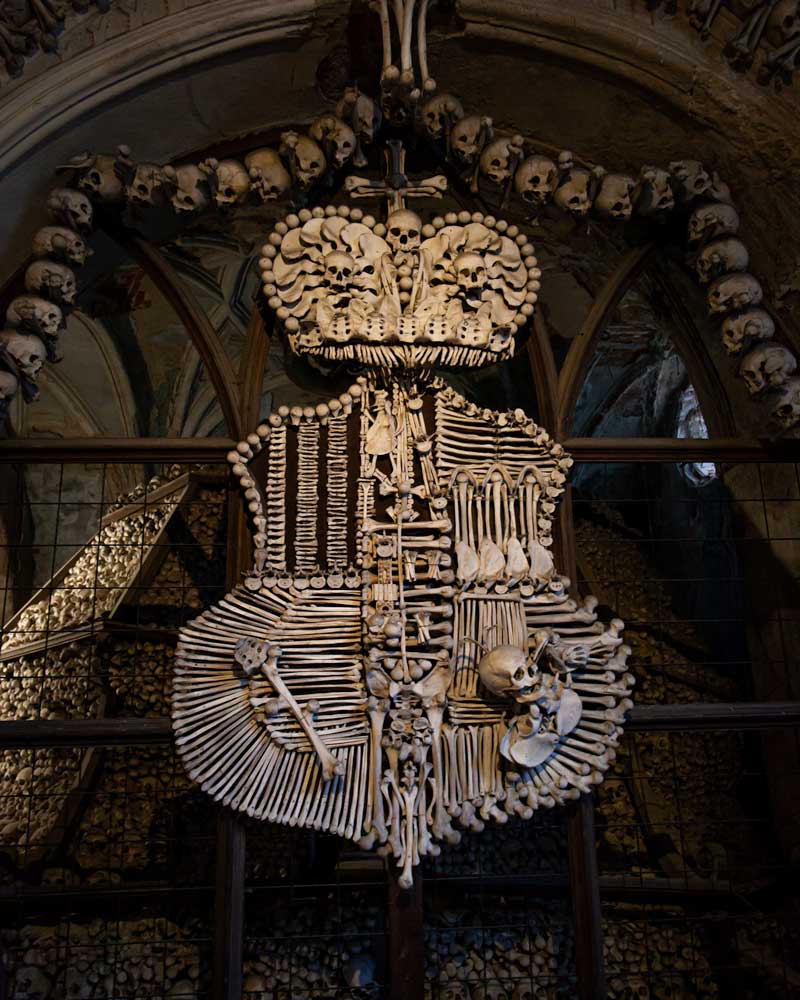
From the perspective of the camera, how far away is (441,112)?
2.89 m

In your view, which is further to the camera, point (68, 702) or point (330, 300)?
point (68, 702)

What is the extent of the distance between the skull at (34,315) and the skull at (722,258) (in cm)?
174

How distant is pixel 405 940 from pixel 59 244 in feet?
6.30

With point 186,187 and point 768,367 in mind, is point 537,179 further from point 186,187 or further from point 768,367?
point 186,187

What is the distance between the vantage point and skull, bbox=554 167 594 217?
291cm

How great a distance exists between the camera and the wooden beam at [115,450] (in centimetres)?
278

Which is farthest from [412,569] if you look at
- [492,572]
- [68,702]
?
[68,702]

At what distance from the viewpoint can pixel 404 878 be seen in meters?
2.26

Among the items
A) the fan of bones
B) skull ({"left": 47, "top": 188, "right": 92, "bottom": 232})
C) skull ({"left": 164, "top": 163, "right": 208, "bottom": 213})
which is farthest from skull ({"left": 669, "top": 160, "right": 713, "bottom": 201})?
skull ({"left": 47, "top": 188, "right": 92, "bottom": 232})

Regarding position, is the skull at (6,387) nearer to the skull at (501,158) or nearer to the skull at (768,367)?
the skull at (501,158)

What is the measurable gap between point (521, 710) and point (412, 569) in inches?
17.1

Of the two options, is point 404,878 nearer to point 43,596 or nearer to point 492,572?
point 492,572

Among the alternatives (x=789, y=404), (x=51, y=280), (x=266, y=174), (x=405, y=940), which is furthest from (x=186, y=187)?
(x=405, y=940)

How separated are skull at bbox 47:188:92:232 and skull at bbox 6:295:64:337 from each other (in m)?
0.23
